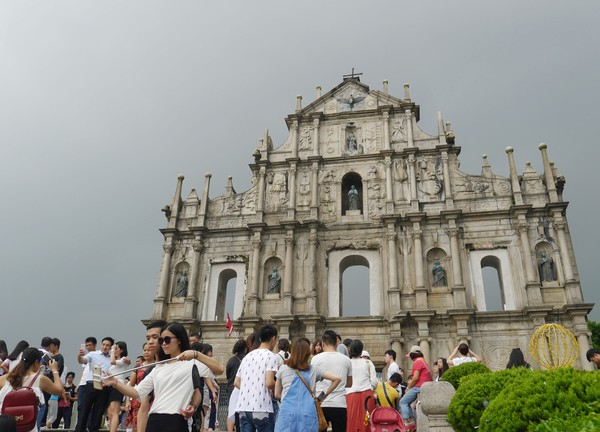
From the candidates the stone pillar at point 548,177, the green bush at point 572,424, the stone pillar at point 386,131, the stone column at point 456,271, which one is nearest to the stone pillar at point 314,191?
the stone pillar at point 386,131

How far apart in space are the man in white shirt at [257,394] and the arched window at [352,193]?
1699 cm

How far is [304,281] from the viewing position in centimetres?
2080

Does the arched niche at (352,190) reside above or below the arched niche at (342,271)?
above

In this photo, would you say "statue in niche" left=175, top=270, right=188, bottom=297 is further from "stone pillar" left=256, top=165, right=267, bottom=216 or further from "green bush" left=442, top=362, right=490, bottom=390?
"green bush" left=442, top=362, right=490, bottom=390

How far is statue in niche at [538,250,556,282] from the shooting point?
18995 mm

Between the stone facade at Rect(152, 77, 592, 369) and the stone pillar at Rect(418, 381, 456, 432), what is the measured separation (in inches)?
417

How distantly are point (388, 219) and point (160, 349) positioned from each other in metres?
17.0

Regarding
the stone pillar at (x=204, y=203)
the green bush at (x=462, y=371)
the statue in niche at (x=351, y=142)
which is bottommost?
the green bush at (x=462, y=371)

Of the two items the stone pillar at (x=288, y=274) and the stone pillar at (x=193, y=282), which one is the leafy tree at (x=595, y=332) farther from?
the stone pillar at (x=193, y=282)

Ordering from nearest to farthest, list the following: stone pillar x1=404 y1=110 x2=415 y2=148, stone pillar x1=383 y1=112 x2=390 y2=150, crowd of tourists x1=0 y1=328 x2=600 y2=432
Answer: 1. crowd of tourists x1=0 y1=328 x2=600 y2=432
2. stone pillar x1=404 y1=110 x2=415 y2=148
3. stone pillar x1=383 y1=112 x2=390 y2=150

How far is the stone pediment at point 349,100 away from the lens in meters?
24.6

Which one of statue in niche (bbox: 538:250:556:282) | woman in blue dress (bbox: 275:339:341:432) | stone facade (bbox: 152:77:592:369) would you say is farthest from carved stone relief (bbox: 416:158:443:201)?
woman in blue dress (bbox: 275:339:341:432)

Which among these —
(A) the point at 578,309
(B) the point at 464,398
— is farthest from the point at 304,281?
(B) the point at 464,398

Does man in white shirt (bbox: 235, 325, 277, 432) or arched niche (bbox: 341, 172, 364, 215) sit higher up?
arched niche (bbox: 341, 172, 364, 215)
